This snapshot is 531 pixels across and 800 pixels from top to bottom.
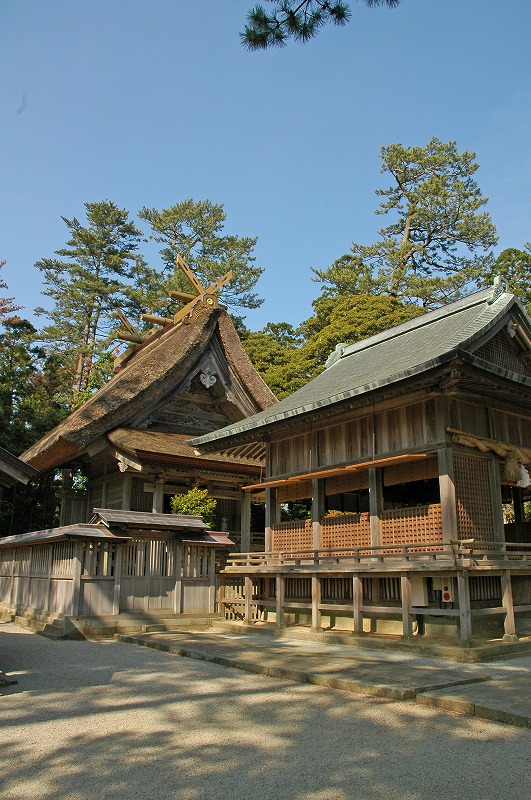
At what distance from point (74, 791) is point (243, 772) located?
44.8 inches

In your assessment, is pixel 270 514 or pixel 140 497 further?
pixel 140 497

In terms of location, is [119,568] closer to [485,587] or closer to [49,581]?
[49,581]

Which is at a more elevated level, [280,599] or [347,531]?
[347,531]

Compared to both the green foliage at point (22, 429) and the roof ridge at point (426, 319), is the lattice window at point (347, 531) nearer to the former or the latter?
the roof ridge at point (426, 319)

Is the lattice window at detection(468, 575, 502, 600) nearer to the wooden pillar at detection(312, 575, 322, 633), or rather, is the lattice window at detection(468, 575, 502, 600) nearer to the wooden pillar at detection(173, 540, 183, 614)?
the wooden pillar at detection(312, 575, 322, 633)

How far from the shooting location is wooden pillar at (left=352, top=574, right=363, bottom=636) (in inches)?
458

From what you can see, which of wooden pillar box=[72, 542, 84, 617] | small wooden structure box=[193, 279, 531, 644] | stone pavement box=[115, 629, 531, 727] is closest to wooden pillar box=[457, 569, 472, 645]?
small wooden structure box=[193, 279, 531, 644]

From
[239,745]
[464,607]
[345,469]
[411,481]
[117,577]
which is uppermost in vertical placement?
[345,469]

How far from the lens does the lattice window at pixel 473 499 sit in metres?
11.2

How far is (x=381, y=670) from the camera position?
26.3 ft

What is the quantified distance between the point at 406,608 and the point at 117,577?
225 inches

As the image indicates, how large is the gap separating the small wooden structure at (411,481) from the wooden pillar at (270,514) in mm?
34

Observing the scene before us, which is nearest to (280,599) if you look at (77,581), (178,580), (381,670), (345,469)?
(178,580)

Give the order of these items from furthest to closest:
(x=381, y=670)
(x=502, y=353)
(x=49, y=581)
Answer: (x=502, y=353) < (x=49, y=581) < (x=381, y=670)
